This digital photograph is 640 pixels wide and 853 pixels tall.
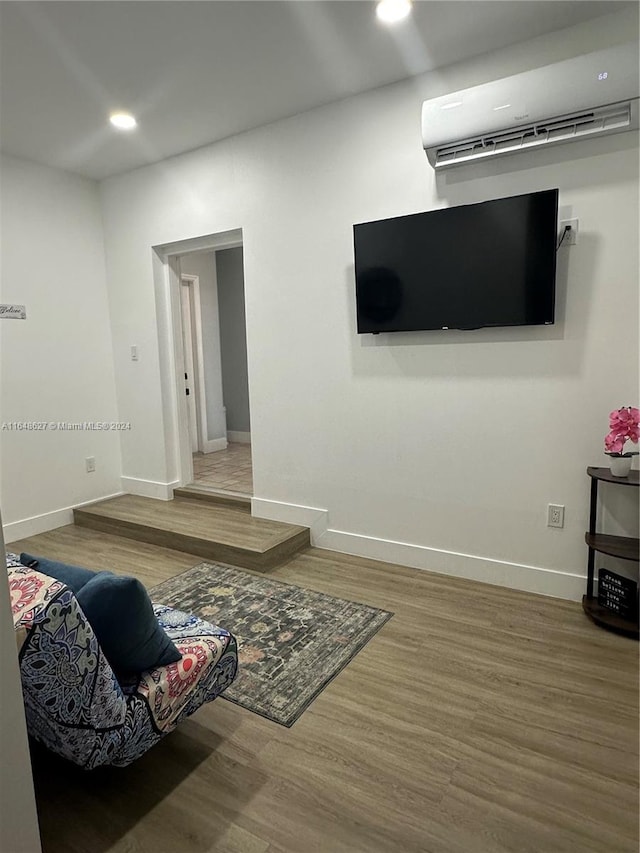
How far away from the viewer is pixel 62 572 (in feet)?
5.27

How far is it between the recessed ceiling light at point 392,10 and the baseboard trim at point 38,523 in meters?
4.16

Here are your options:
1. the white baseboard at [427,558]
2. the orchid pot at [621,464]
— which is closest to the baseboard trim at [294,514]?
the white baseboard at [427,558]

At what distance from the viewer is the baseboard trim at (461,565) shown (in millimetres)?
2904

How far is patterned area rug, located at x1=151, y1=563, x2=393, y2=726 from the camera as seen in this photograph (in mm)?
2205

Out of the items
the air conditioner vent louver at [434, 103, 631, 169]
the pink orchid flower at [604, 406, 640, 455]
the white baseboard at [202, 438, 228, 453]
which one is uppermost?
the air conditioner vent louver at [434, 103, 631, 169]

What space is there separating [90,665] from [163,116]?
334 cm

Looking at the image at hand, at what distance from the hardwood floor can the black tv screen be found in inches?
67.3

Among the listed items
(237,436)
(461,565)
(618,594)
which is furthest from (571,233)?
(237,436)

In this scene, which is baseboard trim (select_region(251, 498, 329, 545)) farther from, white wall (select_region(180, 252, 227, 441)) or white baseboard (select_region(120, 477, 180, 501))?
white wall (select_region(180, 252, 227, 441))

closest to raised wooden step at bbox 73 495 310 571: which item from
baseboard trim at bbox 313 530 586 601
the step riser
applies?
the step riser

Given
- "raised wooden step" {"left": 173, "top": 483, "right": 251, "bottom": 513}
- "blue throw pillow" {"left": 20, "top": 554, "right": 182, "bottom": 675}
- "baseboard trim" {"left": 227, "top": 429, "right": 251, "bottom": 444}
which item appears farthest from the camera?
"baseboard trim" {"left": 227, "top": 429, "right": 251, "bottom": 444}

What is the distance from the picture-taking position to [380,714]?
2061 millimetres

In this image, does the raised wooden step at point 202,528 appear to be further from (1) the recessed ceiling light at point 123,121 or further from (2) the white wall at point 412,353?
(1) the recessed ceiling light at point 123,121

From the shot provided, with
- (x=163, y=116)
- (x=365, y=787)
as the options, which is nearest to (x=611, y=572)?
(x=365, y=787)
